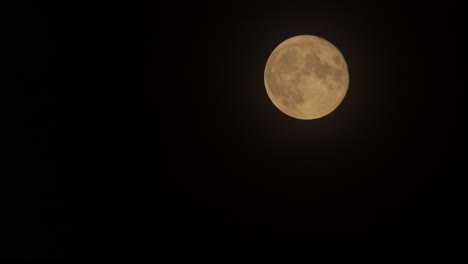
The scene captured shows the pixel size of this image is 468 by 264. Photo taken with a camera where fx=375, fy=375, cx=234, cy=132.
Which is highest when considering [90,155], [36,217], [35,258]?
[90,155]

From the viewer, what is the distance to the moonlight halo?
131 inches

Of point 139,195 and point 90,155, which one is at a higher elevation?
point 90,155

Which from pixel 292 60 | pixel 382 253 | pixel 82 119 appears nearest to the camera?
pixel 292 60

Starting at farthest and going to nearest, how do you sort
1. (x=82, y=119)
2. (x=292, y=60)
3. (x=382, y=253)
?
(x=82, y=119) → (x=382, y=253) → (x=292, y=60)

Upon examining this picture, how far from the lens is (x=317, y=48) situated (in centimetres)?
339

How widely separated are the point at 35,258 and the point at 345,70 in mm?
3864

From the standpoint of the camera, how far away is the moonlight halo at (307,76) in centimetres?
332

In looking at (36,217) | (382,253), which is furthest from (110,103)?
(382,253)

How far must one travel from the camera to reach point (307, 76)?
10.8 feet

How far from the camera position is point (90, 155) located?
4.31m

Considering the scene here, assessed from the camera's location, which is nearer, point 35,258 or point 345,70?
point 345,70

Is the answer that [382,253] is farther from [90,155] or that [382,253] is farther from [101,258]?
[90,155]

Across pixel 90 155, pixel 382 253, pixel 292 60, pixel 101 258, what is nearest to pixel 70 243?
pixel 101 258

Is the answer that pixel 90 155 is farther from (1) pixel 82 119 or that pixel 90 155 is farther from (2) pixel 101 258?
(2) pixel 101 258
